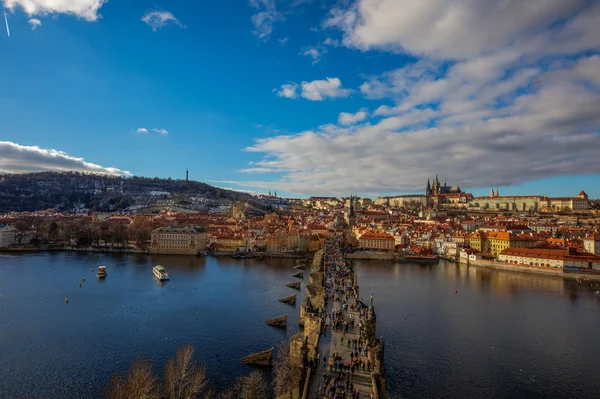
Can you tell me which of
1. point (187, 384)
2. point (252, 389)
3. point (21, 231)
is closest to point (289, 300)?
point (187, 384)

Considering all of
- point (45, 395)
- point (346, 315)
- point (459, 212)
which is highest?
point (459, 212)

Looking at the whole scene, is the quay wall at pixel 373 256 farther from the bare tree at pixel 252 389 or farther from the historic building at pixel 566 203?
the historic building at pixel 566 203

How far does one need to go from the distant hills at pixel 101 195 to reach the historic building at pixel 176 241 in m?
57.2

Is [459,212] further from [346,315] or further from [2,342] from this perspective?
[2,342]

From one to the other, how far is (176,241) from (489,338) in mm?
33783

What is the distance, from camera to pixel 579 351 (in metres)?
14.5

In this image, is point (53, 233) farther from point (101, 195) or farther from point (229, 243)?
point (101, 195)

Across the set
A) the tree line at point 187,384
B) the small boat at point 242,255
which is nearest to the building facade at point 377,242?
the small boat at point 242,255

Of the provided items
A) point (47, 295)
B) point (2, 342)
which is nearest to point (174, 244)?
point (47, 295)

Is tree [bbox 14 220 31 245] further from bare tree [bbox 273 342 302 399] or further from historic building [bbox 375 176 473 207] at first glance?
historic building [bbox 375 176 473 207]

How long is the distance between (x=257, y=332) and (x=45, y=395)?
7.33 metres

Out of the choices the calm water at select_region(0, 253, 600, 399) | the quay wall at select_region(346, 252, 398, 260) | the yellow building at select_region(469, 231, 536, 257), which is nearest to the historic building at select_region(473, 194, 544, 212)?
the yellow building at select_region(469, 231, 536, 257)

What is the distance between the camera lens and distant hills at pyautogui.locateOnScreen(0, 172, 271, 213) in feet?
324

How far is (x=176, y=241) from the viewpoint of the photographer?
41.8 metres
